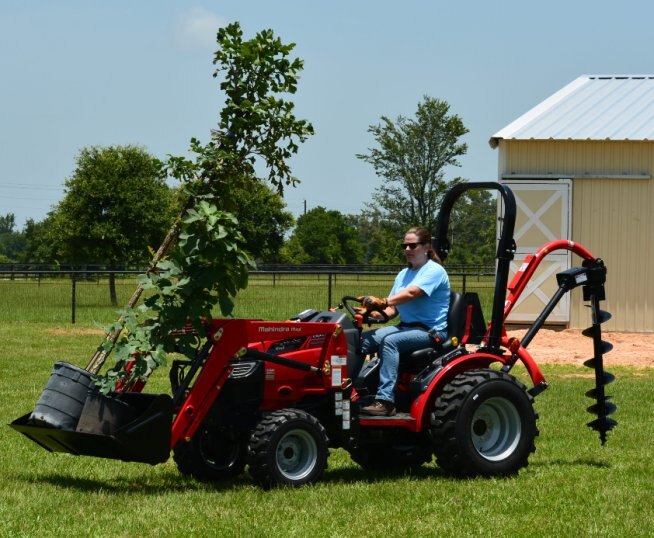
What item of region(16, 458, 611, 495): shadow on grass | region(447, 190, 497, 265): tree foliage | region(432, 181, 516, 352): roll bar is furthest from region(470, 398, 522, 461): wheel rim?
region(447, 190, 497, 265): tree foliage

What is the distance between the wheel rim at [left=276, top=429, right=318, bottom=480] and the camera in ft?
27.8

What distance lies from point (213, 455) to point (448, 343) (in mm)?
1984

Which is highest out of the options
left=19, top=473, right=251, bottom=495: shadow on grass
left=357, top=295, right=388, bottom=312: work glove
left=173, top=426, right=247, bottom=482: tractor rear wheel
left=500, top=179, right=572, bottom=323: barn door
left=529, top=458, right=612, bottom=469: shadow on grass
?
left=500, top=179, right=572, bottom=323: barn door

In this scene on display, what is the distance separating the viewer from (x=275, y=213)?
77375mm

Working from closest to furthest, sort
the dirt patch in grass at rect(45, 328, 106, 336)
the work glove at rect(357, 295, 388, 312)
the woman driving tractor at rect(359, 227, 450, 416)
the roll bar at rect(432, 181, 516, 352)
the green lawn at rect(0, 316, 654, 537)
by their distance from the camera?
the green lawn at rect(0, 316, 654, 537) < the work glove at rect(357, 295, 388, 312) < the woman driving tractor at rect(359, 227, 450, 416) < the roll bar at rect(432, 181, 516, 352) < the dirt patch in grass at rect(45, 328, 106, 336)

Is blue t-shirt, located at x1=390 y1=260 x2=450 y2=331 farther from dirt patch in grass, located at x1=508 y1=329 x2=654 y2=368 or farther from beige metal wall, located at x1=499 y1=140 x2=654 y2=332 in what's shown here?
beige metal wall, located at x1=499 y1=140 x2=654 y2=332

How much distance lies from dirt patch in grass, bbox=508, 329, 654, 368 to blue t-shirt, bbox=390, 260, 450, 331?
33.5ft

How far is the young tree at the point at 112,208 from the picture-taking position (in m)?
41.8

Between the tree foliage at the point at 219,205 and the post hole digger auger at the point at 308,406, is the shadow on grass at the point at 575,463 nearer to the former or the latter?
the post hole digger auger at the point at 308,406

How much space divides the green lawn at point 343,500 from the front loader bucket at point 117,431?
1.04ft

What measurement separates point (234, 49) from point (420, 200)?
54.1 metres

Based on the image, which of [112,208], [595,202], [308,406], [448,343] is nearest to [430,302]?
[448,343]

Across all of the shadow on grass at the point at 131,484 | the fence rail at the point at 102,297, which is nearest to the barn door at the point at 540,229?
the fence rail at the point at 102,297

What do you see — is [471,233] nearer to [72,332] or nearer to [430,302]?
[72,332]
